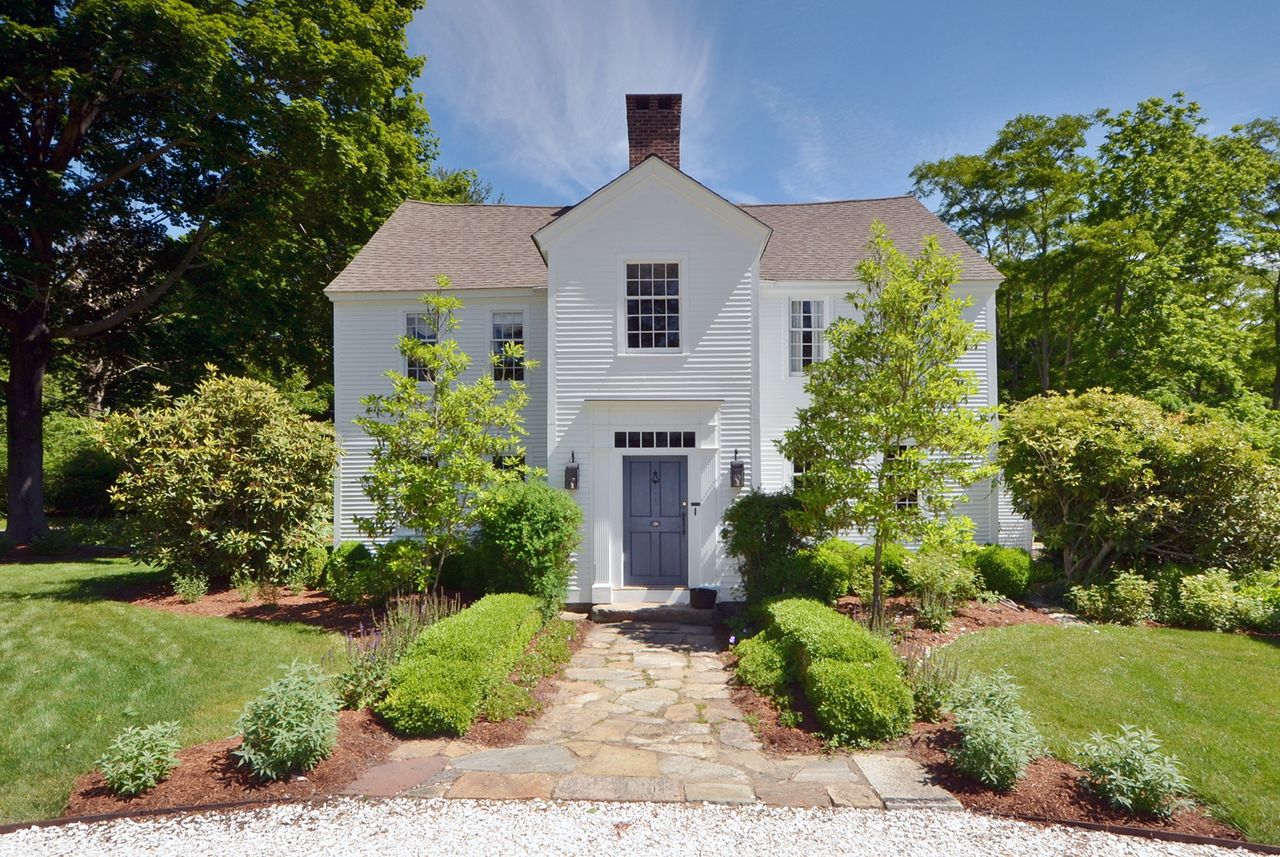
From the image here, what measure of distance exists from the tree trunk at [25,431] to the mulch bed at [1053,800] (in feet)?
66.0

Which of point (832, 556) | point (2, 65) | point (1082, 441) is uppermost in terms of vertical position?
point (2, 65)

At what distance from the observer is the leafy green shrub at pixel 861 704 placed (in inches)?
235

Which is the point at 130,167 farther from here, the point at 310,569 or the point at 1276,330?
the point at 1276,330

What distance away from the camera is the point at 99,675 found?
7.28 m

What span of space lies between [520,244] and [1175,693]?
13.8 m

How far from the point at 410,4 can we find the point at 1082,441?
21.0m

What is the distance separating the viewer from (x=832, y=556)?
10.5 metres

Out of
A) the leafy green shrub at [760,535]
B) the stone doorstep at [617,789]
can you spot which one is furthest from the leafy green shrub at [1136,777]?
the leafy green shrub at [760,535]

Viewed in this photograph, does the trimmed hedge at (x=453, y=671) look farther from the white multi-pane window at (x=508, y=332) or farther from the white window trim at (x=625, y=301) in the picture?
the white multi-pane window at (x=508, y=332)

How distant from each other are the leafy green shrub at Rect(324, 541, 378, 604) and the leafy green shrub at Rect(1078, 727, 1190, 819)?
9112 millimetres

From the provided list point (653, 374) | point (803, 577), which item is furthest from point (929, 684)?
point (653, 374)

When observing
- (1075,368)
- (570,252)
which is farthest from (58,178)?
(1075,368)

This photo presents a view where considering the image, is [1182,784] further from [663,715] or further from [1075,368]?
[1075,368]

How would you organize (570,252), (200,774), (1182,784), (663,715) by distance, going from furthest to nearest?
(570,252), (663,715), (200,774), (1182,784)
